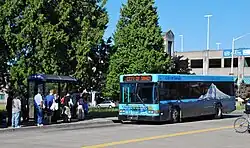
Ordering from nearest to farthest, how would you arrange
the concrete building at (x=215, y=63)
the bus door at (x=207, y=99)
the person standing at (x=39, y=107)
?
the person standing at (x=39, y=107) < the bus door at (x=207, y=99) < the concrete building at (x=215, y=63)

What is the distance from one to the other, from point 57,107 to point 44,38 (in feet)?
12.0

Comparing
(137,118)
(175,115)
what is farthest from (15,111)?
(175,115)

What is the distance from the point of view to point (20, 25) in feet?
83.3

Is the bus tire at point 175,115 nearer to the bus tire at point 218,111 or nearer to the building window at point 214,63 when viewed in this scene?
the bus tire at point 218,111

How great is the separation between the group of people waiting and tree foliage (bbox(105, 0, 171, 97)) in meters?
7.72

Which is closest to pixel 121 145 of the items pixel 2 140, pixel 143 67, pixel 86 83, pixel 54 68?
pixel 2 140

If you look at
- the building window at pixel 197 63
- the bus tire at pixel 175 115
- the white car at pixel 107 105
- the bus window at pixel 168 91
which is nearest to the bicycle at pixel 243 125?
the bus window at pixel 168 91

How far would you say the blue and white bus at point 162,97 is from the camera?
84.1 feet

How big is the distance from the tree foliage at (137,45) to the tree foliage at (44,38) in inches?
292

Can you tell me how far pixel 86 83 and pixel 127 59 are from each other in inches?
274

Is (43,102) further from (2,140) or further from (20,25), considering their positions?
(2,140)

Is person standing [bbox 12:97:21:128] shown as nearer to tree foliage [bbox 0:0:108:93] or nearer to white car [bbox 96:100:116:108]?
tree foliage [bbox 0:0:108:93]

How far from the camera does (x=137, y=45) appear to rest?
3766cm

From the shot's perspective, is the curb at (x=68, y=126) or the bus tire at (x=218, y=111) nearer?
the curb at (x=68, y=126)
